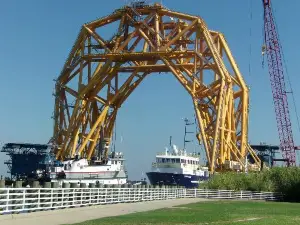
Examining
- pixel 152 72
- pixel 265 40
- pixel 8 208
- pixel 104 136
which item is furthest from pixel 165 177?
pixel 8 208

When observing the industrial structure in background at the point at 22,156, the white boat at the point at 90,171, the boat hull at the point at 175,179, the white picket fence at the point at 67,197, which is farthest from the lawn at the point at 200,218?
the industrial structure in background at the point at 22,156

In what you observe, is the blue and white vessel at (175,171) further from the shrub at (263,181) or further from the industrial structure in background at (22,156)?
the industrial structure in background at (22,156)

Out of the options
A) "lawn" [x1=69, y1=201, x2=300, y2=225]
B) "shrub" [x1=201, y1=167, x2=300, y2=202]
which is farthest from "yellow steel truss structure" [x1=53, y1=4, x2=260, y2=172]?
"lawn" [x1=69, y1=201, x2=300, y2=225]

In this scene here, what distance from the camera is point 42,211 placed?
26141 millimetres

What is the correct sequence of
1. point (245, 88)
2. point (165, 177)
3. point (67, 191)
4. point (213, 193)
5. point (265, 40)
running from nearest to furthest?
1. point (67, 191)
2. point (213, 193)
3. point (245, 88)
4. point (165, 177)
5. point (265, 40)

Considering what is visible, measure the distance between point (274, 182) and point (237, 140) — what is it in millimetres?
10063

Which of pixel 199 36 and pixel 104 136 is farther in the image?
pixel 104 136

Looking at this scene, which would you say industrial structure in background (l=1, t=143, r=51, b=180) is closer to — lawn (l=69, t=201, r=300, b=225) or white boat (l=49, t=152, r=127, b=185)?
white boat (l=49, t=152, r=127, b=185)

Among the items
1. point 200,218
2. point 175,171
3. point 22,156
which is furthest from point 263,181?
point 22,156

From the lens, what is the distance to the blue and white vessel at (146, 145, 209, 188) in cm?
8862

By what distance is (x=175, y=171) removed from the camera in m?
88.8

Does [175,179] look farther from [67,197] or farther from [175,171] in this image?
[67,197]

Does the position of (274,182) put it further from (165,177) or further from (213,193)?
(165,177)

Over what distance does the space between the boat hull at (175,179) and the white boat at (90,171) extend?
18655 mm
